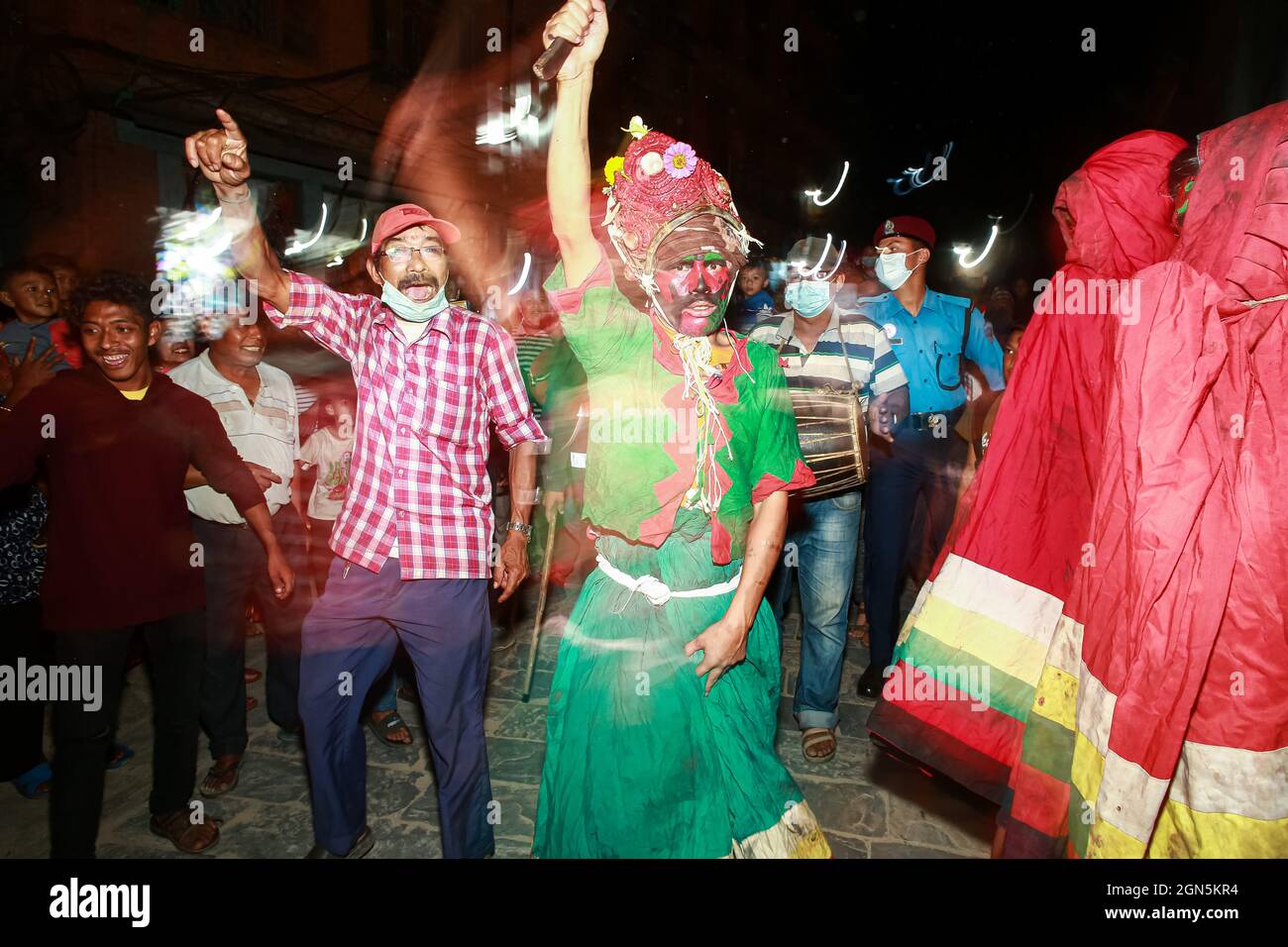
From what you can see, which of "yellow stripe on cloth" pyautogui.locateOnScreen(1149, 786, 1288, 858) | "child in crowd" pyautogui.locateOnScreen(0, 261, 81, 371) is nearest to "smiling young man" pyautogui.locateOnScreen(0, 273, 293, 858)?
"child in crowd" pyautogui.locateOnScreen(0, 261, 81, 371)

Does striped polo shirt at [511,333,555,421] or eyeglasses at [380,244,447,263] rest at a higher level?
eyeglasses at [380,244,447,263]

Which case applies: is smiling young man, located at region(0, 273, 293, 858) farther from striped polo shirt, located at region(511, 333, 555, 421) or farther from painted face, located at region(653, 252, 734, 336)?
painted face, located at region(653, 252, 734, 336)

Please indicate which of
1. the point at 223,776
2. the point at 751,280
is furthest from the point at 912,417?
the point at 223,776

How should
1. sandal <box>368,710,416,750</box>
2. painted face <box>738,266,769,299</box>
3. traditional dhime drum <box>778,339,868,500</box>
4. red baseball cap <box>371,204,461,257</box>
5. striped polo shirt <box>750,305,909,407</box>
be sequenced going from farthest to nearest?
painted face <box>738,266,769,299</box> → striped polo shirt <box>750,305,909,407</box> → sandal <box>368,710,416,750</box> → traditional dhime drum <box>778,339,868,500</box> → red baseball cap <box>371,204,461,257</box>

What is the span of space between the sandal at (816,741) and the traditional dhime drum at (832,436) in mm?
1529

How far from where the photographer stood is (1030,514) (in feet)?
7.67

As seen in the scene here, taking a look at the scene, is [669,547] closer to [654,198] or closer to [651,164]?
[654,198]

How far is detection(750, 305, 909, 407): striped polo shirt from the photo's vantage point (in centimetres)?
439

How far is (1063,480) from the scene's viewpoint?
2.35 metres

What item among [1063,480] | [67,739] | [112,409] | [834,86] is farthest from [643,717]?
[834,86]

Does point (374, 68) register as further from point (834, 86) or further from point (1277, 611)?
point (834, 86)

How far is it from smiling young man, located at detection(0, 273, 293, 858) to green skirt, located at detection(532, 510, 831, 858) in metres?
1.66
